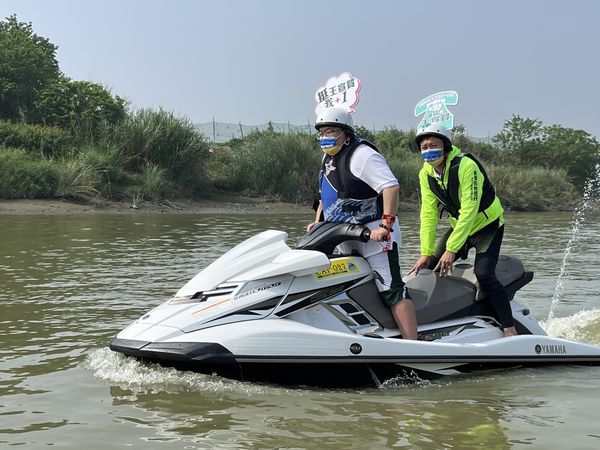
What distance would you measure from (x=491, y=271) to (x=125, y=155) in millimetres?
20572

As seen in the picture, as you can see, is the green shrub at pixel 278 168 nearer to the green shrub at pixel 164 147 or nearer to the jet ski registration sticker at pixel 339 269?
the green shrub at pixel 164 147

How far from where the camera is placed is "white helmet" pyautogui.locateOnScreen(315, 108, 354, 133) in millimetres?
5137

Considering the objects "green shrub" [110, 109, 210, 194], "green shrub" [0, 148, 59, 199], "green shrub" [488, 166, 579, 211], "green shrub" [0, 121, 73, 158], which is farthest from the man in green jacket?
"green shrub" [488, 166, 579, 211]

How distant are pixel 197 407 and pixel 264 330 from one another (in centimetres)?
61

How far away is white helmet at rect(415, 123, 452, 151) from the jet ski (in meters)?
0.98

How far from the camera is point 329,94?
564cm

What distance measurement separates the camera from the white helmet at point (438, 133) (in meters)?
5.45

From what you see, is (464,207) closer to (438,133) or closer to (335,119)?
(438,133)

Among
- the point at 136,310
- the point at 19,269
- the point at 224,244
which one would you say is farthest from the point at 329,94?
the point at 224,244

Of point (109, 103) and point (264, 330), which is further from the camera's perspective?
point (109, 103)

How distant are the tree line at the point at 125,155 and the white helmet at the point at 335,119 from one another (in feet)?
56.0

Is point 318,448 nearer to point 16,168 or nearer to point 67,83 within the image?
point 16,168

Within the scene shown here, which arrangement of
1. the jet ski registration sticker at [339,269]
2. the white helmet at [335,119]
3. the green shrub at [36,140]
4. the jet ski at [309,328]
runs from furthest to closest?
the green shrub at [36,140], the white helmet at [335,119], the jet ski registration sticker at [339,269], the jet ski at [309,328]

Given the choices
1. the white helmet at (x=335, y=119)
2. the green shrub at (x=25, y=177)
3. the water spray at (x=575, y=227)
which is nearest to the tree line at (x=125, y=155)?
the green shrub at (x=25, y=177)
